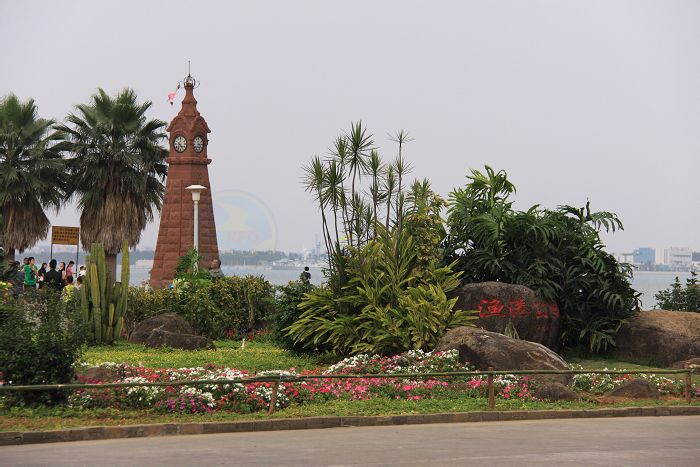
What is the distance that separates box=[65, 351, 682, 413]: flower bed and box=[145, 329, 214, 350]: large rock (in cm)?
595

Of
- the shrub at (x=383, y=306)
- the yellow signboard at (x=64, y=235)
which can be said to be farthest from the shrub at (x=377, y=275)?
the yellow signboard at (x=64, y=235)

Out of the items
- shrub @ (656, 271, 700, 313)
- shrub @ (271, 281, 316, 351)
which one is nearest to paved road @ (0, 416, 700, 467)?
shrub @ (271, 281, 316, 351)

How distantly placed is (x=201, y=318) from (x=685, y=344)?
1320 cm

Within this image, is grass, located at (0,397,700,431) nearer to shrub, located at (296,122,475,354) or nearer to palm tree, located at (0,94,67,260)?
shrub, located at (296,122,475,354)

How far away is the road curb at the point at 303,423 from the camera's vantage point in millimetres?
13953

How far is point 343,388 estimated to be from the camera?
60.3 ft

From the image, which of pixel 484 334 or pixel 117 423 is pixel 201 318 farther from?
pixel 117 423

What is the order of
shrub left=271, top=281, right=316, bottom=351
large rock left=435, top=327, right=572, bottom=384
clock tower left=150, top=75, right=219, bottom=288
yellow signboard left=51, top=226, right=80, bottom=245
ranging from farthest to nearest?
clock tower left=150, top=75, right=219, bottom=288, yellow signboard left=51, top=226, right=80, bottom=245, shrub left=271, top=281, right=316, bottom=351, large rock left=435, top=327, right=572, bottom=384

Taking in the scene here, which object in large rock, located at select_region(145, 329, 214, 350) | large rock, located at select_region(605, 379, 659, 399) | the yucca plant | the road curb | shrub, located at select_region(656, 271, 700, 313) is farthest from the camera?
shrub, located at select_region(656, 271, 700, 313)

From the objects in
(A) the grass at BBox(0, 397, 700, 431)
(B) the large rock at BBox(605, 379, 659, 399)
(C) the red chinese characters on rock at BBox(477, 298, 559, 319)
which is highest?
(C) the red chinese characters on rock at BBox(477, 298, 559, 319)

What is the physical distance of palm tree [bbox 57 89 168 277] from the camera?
47.8m

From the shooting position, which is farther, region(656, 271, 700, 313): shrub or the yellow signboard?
the yellow signboard

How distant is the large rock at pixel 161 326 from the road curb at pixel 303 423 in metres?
13.0

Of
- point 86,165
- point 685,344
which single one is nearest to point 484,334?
point 685,344
